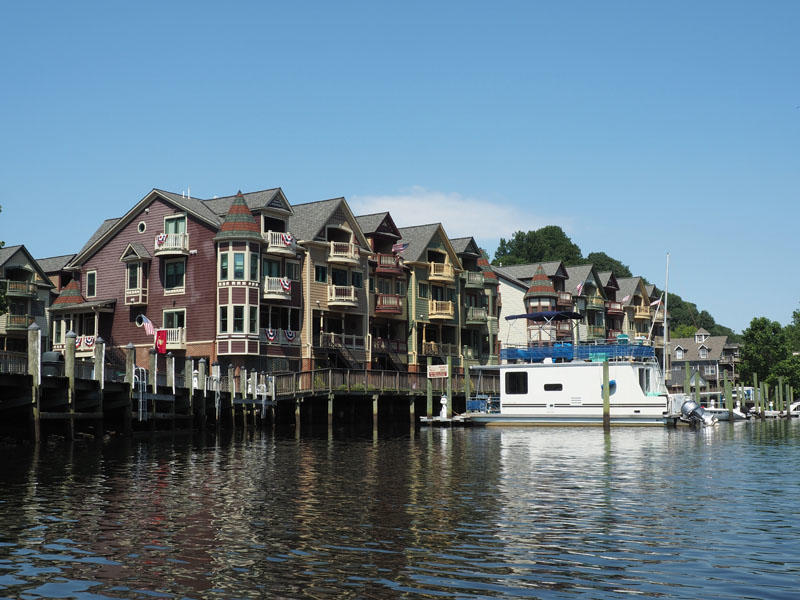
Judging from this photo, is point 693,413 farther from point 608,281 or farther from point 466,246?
point 608,281

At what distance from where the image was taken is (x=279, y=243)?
6322cm

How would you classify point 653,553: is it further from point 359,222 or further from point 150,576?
point 359,222

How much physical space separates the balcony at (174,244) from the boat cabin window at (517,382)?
23.4 metres

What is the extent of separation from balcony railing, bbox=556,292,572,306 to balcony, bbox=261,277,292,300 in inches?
1666

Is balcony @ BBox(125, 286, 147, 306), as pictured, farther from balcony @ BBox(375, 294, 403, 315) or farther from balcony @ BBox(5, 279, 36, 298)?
balcony @ BBox(375, 294, 403, 315)

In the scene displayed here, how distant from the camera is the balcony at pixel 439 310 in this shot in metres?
79.0

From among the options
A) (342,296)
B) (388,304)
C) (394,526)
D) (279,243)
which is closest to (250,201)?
(279,243)

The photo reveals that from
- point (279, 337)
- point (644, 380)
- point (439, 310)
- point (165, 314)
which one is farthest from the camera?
point (439, 310)

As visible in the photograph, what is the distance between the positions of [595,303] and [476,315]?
26.1 meters

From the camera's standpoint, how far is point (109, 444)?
1563 inches

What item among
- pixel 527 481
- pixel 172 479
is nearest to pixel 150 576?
pixel 172 479

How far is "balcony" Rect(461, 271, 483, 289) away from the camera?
277 ft

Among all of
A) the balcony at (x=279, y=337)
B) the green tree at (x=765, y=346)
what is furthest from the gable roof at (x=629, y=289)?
the balcony at (x=279, y=337)

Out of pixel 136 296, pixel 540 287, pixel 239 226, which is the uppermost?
pixel 239 226
